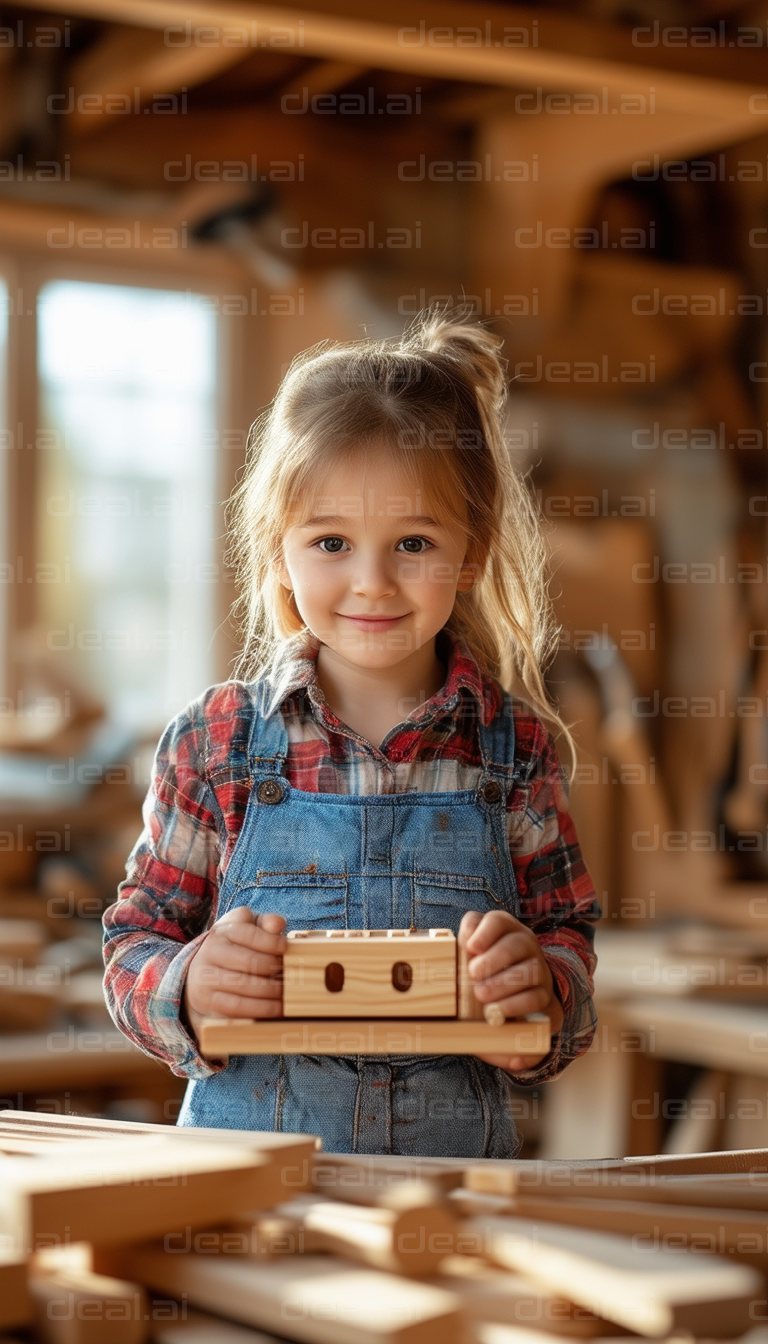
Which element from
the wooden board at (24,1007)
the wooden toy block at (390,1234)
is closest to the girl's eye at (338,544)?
the wooden toy block at (390,1234)

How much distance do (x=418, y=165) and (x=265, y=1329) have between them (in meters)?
4.72

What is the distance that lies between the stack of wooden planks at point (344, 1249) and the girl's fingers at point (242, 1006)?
128mm

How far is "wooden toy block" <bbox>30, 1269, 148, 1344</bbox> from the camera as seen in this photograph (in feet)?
2.87

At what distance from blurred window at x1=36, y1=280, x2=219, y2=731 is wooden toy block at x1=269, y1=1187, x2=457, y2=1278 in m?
3.99

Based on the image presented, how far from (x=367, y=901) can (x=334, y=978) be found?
263 mm

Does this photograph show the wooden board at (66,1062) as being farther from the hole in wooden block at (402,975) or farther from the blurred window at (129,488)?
the blurred window at (129,488)

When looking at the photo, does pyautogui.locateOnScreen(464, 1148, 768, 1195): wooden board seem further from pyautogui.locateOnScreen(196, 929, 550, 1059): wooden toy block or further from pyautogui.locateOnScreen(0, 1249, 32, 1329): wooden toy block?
pyautogui.locateOnScreen(0, 1249, 32, 1329): wooden toy block

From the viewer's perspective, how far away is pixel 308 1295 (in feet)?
2.89

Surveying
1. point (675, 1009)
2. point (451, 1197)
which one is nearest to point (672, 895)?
point (675, 1009)

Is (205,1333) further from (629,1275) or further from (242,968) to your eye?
(242,968)

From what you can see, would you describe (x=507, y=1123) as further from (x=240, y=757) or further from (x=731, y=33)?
(x=731, y=33)

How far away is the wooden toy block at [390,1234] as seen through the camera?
94 cm

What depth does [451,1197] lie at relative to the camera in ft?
3.46

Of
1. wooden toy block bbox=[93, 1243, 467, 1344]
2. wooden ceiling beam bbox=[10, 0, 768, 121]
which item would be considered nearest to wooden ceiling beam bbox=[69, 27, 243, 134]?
wooden ceiling beam bbox=[10, 0, 768, 121]
